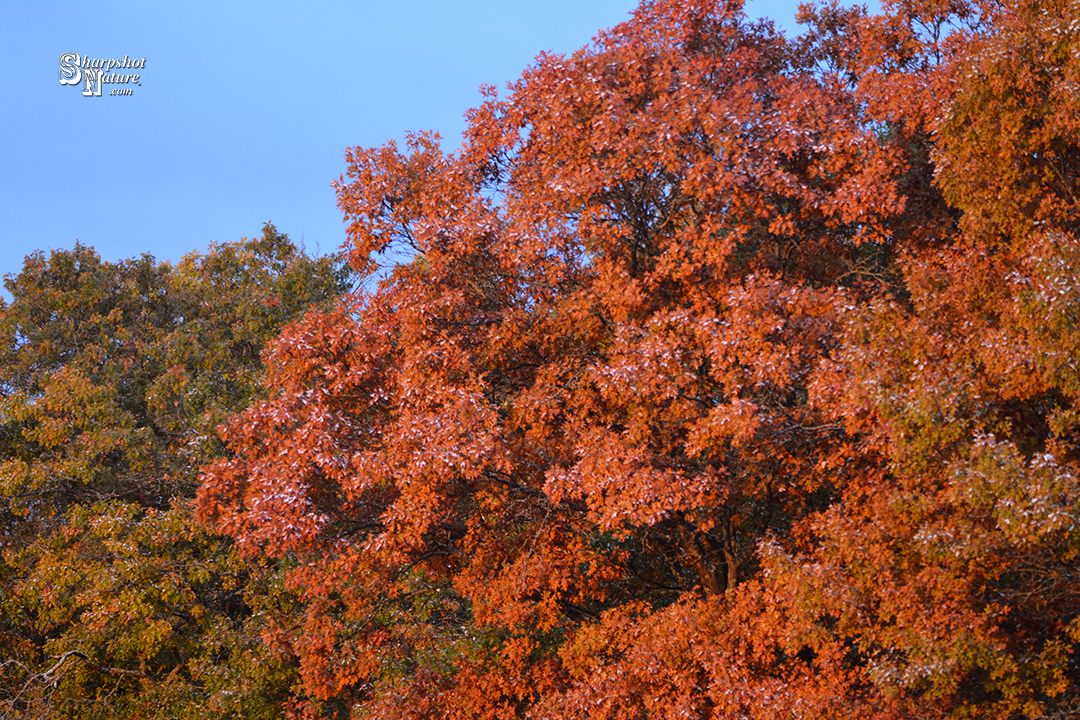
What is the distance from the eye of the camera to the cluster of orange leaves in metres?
9.52

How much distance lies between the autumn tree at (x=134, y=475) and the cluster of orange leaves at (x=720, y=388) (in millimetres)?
6523

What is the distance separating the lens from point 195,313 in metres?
27.2

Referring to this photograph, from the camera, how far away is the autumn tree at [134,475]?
65.8 ft

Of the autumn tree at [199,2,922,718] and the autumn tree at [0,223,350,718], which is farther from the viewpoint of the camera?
the autumn tree at [0,223,350,718]

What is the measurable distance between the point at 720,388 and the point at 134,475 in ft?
53.5

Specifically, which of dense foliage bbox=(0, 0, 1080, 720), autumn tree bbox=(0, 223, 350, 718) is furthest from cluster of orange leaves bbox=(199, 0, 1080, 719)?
autumn tree bbox=(0, 223, 350, 718)

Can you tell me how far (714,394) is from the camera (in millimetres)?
13633

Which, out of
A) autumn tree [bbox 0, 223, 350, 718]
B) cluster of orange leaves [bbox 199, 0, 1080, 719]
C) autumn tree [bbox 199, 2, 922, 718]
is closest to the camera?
cluster of orange leaves [bbox 199, 0, 1080, 719]

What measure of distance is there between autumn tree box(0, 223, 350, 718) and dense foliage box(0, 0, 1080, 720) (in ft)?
15.6

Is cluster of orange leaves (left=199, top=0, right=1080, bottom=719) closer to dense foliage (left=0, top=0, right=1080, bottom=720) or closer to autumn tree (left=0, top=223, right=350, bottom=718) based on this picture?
dense foliage (left=0, top=0, right=1080, bottom=720)

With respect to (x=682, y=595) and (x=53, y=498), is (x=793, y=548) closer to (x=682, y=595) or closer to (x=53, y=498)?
(x=682, y=595)


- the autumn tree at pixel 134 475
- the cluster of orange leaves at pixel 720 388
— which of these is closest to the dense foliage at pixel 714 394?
the cluster of orange leaves at pixel 720 388

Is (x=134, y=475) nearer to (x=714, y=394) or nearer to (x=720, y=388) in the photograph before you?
(x=714, y=394)

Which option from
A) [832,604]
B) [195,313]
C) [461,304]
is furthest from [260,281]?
[832,604]
